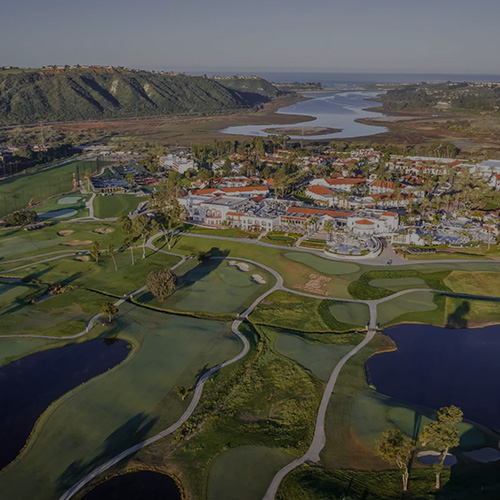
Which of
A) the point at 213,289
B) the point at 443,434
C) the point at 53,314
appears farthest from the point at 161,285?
the point at 443,434

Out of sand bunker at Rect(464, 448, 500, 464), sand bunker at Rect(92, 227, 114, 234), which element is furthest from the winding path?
sand bunker at Rect(92, 227, 114, 234)

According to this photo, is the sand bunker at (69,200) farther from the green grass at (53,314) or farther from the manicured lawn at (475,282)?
the manicured lawn at (475,282)

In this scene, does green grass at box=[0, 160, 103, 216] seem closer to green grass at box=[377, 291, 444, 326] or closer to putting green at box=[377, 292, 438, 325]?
putting green at box=[377, 292, 438, 325]

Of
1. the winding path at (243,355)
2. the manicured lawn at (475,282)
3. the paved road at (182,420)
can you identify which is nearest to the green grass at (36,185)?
the winding path at (243,355)

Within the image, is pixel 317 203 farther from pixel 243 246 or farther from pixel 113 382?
pixel 113 382

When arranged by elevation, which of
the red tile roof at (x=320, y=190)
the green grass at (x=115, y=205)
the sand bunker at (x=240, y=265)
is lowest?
the sand bunker at (x=240, y=265)

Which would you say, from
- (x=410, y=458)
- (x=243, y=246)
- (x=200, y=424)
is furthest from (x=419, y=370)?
(x=243, y=246)

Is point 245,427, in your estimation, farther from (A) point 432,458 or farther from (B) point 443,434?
(B) point 443,434
